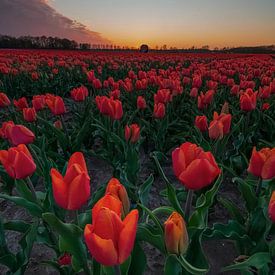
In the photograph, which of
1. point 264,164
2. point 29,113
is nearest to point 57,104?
point 29,113

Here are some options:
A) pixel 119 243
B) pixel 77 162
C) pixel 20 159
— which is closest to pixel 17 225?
pixel 20 159

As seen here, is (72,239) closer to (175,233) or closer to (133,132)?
(175,233)

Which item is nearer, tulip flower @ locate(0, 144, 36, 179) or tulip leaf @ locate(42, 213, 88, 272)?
tulip leaf @ locate(42, 213, 88, 272)

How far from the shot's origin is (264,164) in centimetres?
204

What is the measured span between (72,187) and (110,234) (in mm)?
451

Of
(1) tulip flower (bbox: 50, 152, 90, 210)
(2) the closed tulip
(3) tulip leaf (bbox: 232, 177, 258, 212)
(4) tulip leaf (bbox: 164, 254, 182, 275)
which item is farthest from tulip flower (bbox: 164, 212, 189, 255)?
(2) the closed tulip

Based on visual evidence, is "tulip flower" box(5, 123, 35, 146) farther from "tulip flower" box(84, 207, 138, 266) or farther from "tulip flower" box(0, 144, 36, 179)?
"tulip flower" box(84, 207, 138, 266)

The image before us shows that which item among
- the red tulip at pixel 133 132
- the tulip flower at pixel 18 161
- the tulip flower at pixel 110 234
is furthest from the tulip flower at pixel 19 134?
the tulip flower at pixel 110 234

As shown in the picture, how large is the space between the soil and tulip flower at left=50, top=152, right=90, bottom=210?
103cm

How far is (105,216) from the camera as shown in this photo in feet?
3.63

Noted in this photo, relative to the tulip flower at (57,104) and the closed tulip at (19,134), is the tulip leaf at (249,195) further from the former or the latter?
the tulip flower at (57,104)

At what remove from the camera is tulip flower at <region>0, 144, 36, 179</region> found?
1966mm

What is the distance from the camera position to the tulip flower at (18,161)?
1966 millimetres

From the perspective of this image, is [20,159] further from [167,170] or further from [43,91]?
[43,91]
